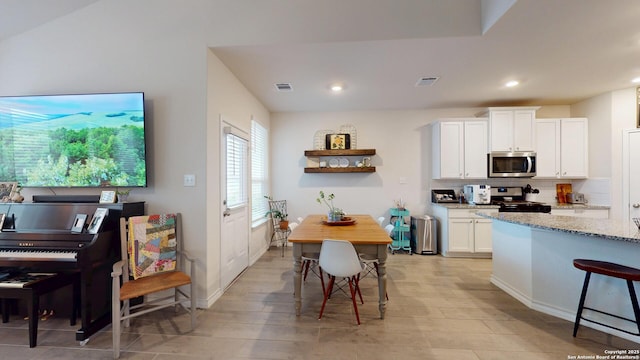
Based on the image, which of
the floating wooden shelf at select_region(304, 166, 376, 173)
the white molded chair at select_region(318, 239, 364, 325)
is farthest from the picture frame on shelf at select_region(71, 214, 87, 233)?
the floating wooden shelf at select_region(304, 166, 376, 173)

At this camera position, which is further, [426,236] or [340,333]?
[426,236]

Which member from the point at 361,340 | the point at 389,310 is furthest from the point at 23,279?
the point at 389,310

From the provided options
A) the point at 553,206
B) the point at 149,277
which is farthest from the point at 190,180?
the point at 553,206

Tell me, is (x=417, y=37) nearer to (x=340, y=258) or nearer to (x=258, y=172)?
(x=340, y=258)

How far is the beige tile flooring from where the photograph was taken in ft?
6.30

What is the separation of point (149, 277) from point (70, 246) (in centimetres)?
68

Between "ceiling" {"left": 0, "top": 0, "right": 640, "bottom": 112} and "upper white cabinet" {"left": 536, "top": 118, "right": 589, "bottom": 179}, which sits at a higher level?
"ceiling" {"left": 0, "top": 0, "right": 640, "bottom": 112}

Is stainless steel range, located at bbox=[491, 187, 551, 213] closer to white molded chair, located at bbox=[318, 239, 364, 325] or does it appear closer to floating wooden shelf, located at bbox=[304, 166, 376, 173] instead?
floating wooden shelf, located at bbox=[304, 166, 376, 173]

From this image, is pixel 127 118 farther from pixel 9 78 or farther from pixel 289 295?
pixel 289 295

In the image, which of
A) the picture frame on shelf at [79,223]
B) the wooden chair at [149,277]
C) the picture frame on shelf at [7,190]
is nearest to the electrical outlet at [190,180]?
the wooden chair at [149,277]

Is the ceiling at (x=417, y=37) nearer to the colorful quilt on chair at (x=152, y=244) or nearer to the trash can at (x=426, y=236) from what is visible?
the colorful quilt on chair at (x=152, y=244)

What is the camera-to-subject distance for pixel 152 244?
235 centimetres

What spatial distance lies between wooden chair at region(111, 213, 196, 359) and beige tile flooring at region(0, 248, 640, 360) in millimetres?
194

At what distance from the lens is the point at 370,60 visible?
2947 millimetres
